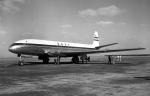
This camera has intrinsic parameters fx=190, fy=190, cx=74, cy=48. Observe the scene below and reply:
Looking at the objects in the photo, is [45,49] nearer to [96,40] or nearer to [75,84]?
[96,40]

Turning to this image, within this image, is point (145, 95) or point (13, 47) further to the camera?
point (13, 47)

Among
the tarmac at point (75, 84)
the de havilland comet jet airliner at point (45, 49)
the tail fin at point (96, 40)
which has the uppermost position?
the tail fin at point (96, 40)

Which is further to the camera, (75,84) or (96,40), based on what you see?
(96,40)

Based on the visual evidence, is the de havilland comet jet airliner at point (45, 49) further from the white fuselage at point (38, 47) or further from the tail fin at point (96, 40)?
the tail fin at point (96, 40)

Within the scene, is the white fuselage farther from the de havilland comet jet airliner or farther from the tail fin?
the tail fin

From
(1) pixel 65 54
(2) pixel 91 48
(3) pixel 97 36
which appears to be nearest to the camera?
(1) pixel 65 54

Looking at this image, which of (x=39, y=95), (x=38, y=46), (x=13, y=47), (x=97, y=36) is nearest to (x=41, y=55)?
(x=38, y=46)

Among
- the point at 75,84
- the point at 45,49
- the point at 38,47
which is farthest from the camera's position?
the point at 45,49

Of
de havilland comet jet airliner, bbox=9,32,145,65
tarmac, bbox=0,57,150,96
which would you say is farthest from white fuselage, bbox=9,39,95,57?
tarmac, bbox=0,57,150,96

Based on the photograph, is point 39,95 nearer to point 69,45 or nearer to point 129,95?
point 129,95

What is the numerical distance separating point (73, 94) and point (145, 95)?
2821 mm

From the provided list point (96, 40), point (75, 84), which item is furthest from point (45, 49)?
point (75, 84)

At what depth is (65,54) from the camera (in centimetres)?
3347

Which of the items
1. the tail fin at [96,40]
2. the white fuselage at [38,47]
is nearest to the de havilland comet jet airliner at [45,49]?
the white fuselage at [38,47]
